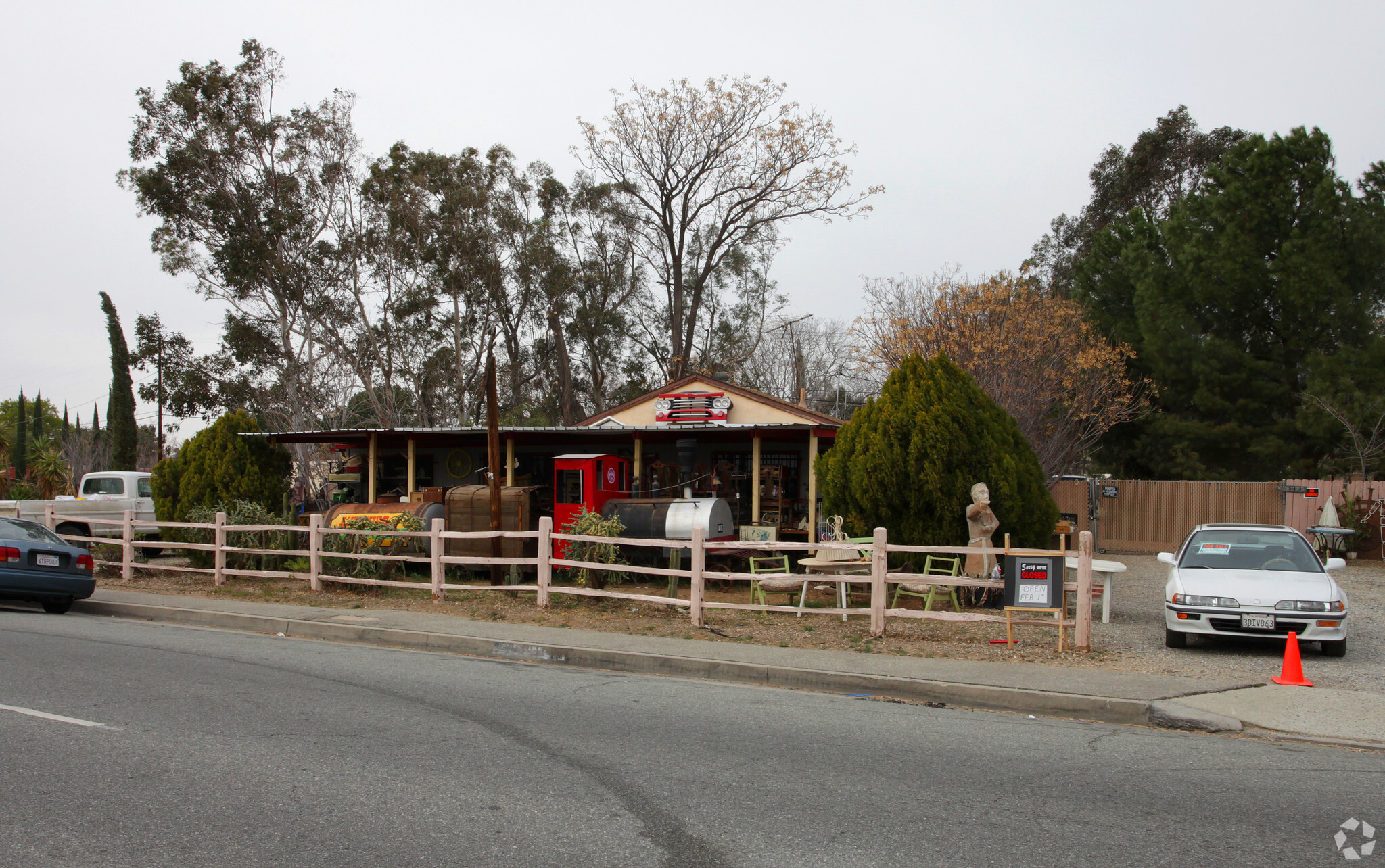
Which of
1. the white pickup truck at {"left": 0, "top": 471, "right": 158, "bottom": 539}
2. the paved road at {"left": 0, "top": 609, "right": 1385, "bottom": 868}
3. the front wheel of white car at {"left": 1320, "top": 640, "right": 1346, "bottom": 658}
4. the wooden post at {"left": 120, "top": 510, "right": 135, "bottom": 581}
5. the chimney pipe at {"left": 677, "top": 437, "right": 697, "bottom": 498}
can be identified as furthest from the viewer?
the white pickup truck at {"left": 0, "top": 471, "right": 158, "bottom": 539}

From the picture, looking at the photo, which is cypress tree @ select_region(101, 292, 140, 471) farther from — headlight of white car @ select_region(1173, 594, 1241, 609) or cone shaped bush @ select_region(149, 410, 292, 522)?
headlight of white car @ select_region(1173, 594, 1241, 609)

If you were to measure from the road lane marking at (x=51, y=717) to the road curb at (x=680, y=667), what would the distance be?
4417mm

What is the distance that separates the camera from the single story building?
757 inches

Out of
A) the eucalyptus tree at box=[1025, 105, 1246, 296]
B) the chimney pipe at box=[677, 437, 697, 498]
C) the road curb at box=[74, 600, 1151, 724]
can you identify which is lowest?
the road curb at box=[74, 600, 1151, 724]

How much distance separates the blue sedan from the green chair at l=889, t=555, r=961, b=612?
11.3m

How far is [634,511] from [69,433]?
56.8 m

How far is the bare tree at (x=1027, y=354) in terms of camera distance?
24953 millimetres

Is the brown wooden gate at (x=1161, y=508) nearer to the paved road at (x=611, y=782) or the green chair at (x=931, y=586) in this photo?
the green chair at (x=931, y=586)

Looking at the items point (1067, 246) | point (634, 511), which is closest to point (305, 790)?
point (634, 511)

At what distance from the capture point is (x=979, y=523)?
12.8 meters

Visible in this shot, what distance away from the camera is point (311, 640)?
37.2ft

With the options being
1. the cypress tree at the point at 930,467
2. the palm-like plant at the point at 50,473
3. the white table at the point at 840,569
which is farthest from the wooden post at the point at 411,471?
the palm-like plant at the point at 50,473

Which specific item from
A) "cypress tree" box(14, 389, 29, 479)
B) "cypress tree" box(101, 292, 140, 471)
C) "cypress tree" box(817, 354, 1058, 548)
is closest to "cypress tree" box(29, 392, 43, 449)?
"cypress tree" box(14, 389, 29, 479)

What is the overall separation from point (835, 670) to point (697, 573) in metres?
2.88
